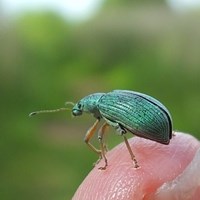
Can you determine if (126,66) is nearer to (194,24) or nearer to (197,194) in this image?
(194,24)

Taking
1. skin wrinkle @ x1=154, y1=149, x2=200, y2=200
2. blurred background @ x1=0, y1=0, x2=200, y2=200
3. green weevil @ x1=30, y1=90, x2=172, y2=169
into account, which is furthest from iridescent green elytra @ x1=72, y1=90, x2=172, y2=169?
blurred background @ x1=0, y1=0, x2=200, y2=200

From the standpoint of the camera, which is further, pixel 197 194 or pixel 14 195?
pixel 14 195

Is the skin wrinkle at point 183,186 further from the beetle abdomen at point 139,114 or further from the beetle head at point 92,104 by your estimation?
the beetle head at point 92,104

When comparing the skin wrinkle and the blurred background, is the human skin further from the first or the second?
the blurred background

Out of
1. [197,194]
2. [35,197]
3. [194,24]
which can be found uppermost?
[197,194]

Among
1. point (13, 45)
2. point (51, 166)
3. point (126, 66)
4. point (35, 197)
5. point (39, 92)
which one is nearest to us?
point (35, 197)

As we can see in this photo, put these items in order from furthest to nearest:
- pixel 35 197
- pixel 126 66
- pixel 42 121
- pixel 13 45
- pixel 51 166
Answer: pixel 126 66 < pixel 13 45 < pixel 42 121 < pixel 51 166 < pixel 35 197

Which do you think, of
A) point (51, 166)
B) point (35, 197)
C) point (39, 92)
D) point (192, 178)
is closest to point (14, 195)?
point (35, 197)
